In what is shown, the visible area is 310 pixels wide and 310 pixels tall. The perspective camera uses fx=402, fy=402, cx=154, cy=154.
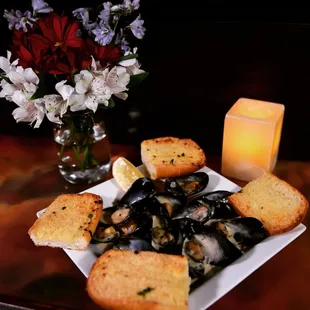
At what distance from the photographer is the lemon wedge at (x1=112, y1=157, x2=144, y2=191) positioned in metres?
1.01

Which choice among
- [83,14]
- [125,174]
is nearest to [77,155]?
[125,174]

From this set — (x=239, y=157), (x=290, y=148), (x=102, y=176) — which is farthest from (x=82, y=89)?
(x=290, y=148)

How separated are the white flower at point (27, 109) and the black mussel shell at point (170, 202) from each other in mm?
312

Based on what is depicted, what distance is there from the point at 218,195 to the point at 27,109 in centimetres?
47

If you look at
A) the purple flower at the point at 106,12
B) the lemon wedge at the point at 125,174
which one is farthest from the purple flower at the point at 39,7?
the lemon wedge at the point at 125,174

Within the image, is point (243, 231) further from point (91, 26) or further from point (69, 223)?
point (91, 26)

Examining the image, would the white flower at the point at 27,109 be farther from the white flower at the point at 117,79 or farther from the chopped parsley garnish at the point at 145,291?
the chopped parsley garnish at the point at 145,291

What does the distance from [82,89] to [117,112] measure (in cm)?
41

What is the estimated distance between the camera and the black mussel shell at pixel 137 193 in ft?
3.02

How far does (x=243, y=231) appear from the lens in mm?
829

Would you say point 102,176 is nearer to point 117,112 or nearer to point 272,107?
point 117,112

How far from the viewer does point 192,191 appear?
3.24ft

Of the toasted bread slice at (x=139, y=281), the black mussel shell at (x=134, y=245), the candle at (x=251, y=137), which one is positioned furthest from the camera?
the candle at (x=251, y=137)

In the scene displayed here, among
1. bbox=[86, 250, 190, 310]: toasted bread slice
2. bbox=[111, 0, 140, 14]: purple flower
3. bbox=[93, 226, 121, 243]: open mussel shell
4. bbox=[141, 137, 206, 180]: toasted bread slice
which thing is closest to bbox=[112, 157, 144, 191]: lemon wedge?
bbox=[141, 137, 206, 180]: toasted bread slice
